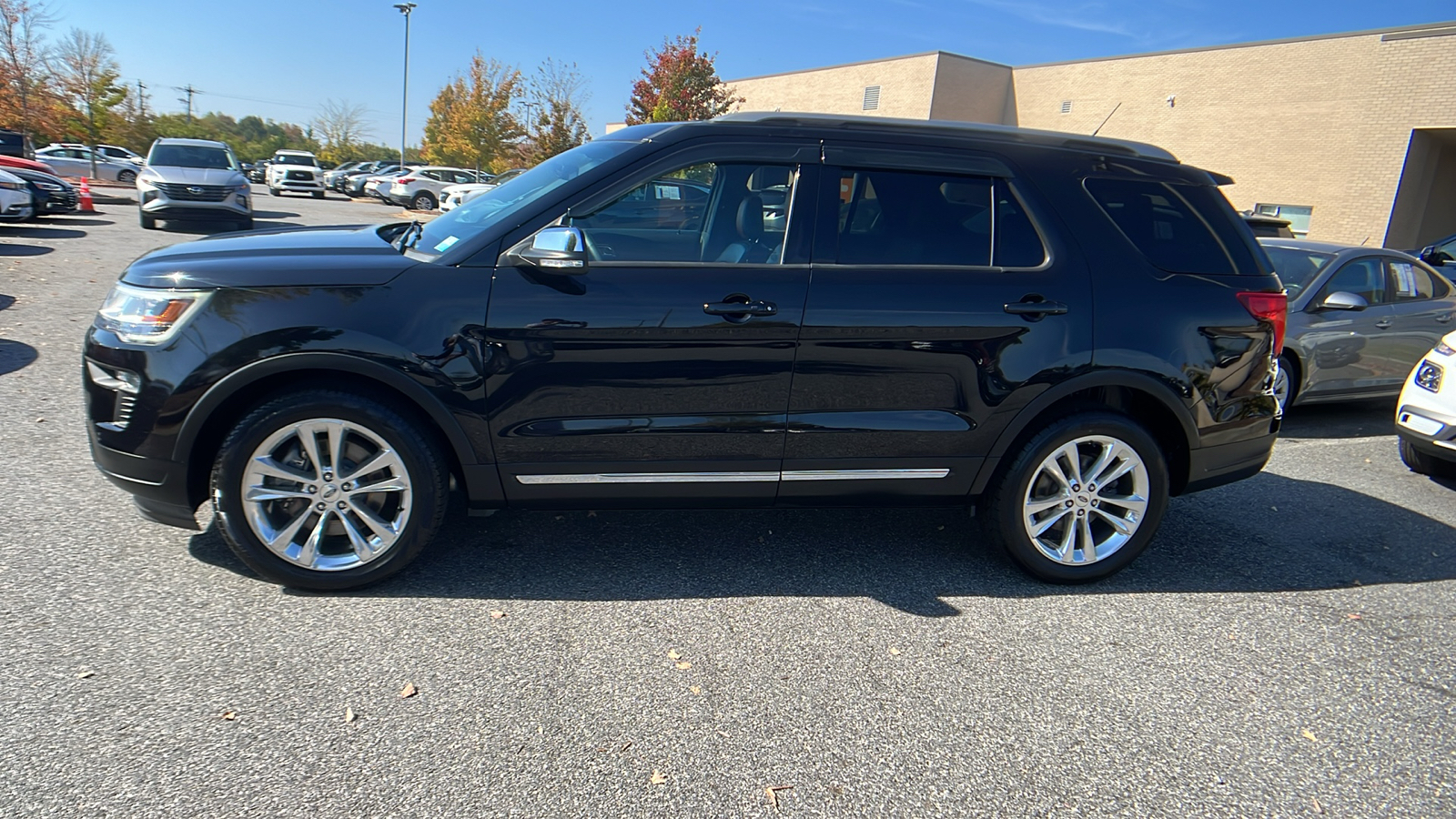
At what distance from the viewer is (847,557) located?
14.0ft

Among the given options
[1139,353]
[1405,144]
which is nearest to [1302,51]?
[1405,144]

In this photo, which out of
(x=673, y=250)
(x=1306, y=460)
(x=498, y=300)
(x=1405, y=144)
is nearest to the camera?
(x=498, y=300)

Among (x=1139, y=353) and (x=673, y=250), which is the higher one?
(x=673, y=250)

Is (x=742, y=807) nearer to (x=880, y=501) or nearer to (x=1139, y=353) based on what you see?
(x=880, y=501)

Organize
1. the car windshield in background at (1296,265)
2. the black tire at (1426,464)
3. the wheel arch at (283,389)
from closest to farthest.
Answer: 1. the wheel arch at (283,389)
2. the black tire at (1426,464)
3. the car windshield in background at (1296,265)

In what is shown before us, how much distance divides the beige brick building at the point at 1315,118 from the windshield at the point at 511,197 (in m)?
15.9

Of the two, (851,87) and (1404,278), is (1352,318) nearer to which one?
(1404,278)

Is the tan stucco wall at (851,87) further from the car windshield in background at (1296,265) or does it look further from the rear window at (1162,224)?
the rear window at (1162,224)

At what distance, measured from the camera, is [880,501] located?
155 inches

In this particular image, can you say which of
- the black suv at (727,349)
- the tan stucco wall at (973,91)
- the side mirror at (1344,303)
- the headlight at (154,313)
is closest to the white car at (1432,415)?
the side mirror at (1344,303)

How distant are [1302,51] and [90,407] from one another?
2779cm

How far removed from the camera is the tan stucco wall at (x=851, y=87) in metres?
32.7

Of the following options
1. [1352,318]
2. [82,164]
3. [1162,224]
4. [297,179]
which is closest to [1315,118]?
[1352,318]

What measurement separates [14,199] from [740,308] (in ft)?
58.3
